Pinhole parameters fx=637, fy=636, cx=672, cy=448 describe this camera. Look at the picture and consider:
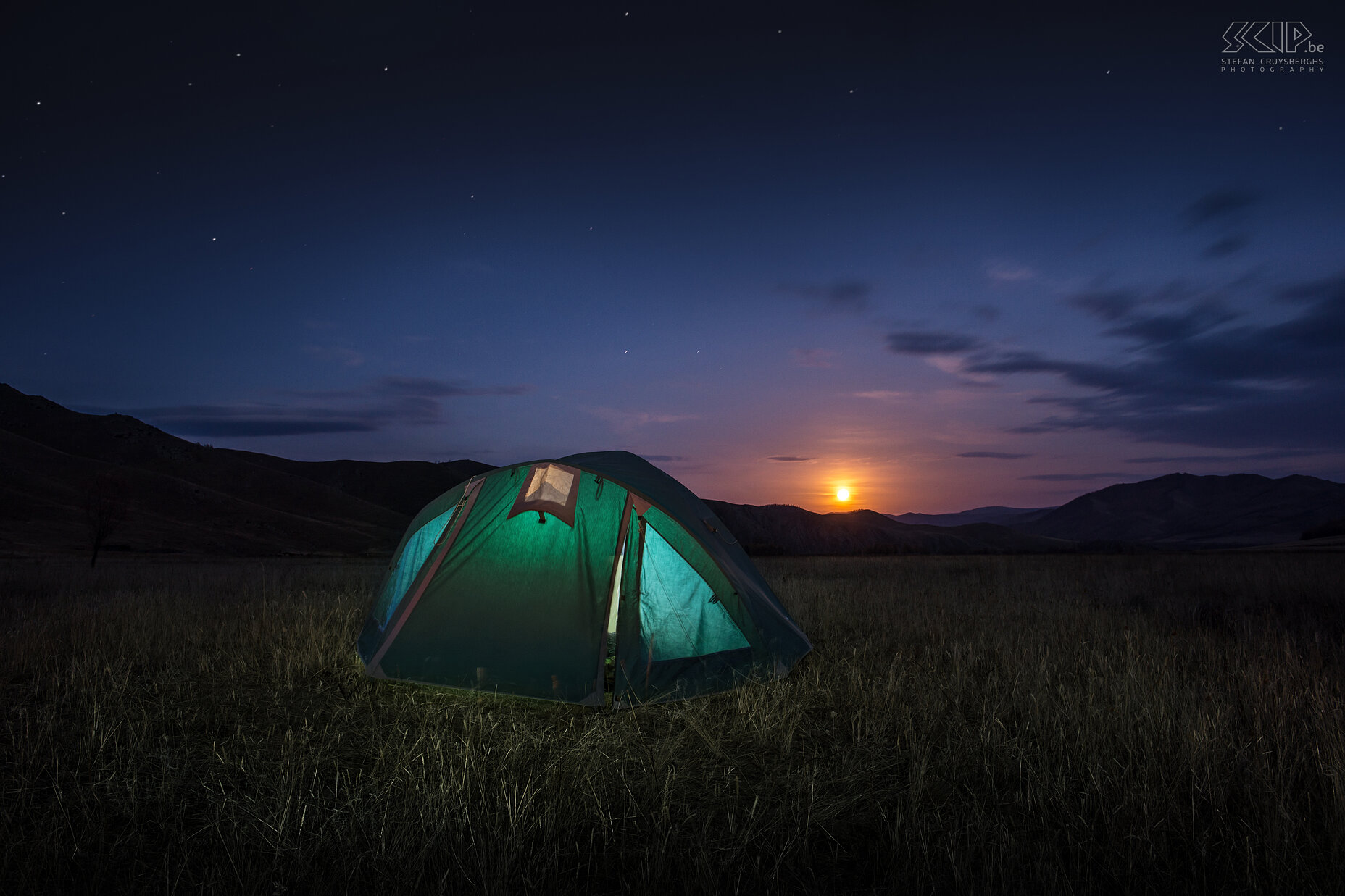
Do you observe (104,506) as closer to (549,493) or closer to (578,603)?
(549,493)

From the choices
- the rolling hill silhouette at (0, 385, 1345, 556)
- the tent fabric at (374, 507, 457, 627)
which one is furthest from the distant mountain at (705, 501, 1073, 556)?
the tent fabric at (374, 507, 457, 627)

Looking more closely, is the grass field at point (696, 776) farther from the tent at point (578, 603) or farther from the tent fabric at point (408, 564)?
the tent fabric at point (408, 564)

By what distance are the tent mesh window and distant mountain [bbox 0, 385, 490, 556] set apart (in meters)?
28.9

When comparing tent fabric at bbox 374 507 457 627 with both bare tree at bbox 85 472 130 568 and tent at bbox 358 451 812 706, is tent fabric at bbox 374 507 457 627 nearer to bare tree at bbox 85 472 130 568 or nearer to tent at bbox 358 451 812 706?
tent at bbox 358 451 812 706

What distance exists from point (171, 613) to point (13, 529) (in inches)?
1670

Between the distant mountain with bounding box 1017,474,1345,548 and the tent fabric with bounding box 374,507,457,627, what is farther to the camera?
the distant mountain with bounding box 1017,474,1345,548

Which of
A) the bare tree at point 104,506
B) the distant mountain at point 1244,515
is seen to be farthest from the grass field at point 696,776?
the distant mountain at point 1244,515

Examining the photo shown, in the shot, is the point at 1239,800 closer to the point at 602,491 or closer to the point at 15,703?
the point at 602,491

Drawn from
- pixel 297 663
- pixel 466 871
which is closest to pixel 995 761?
pixel 466 871

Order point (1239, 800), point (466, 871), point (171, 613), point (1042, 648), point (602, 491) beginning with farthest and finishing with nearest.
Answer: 1. point (171, 613)
2. point (1042, 648)
3. point (602, 491)
4. point (1239, 800)
5. point (466, 871)

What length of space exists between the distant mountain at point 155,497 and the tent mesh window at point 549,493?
28.9 meters

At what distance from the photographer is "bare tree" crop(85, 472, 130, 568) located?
24688 mm

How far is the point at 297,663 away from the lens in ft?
21.8

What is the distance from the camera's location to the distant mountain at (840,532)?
69312 millimetres
